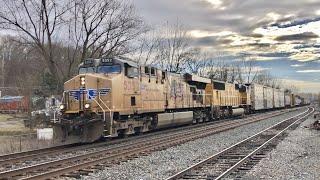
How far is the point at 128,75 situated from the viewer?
63.4 feet

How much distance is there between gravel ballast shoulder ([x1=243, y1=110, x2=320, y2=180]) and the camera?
1055 cm

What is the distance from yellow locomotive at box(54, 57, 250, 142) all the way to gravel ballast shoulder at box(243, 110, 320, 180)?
22.8ft

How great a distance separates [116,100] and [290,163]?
8.37m

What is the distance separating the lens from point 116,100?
60.0ft

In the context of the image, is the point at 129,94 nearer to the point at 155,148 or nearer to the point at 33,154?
the point at 155,148

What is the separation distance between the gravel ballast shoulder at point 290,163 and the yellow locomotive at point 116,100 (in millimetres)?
6953

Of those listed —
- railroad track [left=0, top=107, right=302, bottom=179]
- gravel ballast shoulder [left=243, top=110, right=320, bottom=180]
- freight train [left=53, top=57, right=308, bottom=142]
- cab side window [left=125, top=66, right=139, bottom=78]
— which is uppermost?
cab side window [left=125, top=66, right=139, bottom=78]

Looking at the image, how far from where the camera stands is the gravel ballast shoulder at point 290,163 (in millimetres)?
10547

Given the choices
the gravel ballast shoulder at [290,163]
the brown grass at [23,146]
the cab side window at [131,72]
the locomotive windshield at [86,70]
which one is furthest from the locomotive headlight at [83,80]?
the gravel ballast shoulder at [290,163]

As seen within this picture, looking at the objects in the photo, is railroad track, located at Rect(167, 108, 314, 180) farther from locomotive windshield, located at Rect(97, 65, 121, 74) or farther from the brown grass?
the brown grass

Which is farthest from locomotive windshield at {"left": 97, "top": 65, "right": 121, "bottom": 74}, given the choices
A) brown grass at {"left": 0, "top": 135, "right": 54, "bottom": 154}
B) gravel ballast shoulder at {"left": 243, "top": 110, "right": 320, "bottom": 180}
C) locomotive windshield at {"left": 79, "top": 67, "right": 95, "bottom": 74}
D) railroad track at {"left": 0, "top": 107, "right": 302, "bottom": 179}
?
gravel ballast shoulder at {"left": 243, "top": 110, "right": 320, "bottom": 180}

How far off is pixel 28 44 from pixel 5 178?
20.2m

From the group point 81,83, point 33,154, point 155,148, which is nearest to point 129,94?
point 81,83

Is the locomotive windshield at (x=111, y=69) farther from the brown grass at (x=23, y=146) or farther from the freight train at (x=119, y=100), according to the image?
the brown grass at (x=23, y=146)
